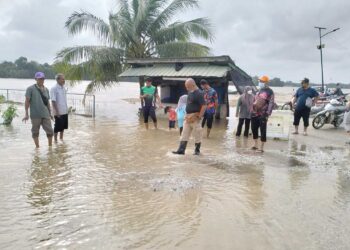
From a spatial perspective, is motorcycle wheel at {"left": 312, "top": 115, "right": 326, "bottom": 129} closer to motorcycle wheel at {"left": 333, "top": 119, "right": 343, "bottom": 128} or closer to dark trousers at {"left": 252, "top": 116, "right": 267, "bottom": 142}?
motorcycle wheel at {"left": 333, "top": 119, "right": 343, "bottom": 128}

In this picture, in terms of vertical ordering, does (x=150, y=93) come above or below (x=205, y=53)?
below

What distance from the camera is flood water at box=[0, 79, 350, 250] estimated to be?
399 centimetres

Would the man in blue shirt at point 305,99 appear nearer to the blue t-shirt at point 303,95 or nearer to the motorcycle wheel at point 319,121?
the blue t-shirt at point 303,95

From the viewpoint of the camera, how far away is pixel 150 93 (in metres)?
12.1

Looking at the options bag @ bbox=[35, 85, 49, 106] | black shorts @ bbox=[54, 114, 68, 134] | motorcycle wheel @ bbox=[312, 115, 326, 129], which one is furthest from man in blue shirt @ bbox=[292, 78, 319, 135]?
bag @ bbox=[35, 85, 49, 106]

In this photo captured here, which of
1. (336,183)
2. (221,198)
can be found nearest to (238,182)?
(221,198)

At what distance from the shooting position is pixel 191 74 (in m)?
14.9

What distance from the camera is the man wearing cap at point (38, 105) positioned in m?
8.54

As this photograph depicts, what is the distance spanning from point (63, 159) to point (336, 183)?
5143mm

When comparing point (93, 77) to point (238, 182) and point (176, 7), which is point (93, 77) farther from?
point (238, 182)

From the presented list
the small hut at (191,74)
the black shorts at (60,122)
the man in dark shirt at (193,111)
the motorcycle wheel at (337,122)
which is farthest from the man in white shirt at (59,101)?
the motorcycle wheel at (337,122)

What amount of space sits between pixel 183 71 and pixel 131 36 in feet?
16.3

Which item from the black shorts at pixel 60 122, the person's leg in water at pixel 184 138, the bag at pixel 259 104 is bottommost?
the person's leg in water at pixel 184 138

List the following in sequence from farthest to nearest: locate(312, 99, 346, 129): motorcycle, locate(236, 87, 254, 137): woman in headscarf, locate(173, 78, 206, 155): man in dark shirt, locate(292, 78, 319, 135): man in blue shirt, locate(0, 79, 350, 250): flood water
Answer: locate(312, 99, 346, 129): motorcycle
locate(292, 78, 319, 135): man in blue shirt
locate(236, 87, 254, 137): woman in headscarf
locate(173, 78, 206, 155): man in dark shirt
locate(0, 79, 350, 250): flood water
